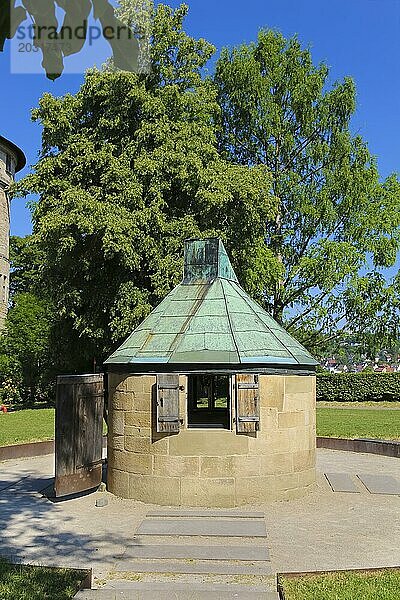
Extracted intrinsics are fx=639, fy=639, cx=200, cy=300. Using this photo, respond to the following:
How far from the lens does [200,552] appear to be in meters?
6.96

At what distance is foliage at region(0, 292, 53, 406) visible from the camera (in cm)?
3155

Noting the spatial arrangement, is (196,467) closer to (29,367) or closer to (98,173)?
(98,173)

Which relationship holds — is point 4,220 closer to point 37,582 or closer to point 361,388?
point 361,388

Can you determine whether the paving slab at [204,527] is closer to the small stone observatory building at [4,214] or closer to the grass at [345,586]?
the grass at [345,586]

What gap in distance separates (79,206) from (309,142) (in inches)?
571

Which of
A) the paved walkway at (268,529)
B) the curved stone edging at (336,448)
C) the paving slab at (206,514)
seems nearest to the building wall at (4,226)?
the curved stone edging at (336,448)

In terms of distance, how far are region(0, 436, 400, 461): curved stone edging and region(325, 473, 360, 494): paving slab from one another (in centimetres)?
310

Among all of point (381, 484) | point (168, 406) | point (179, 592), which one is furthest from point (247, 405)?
point (179, 592)

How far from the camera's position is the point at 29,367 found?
106ft

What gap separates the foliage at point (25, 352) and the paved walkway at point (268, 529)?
20.9m

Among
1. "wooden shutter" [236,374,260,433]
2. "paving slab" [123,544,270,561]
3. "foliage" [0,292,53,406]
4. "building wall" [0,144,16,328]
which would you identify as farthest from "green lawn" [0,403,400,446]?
"building wall" [0,144,16,328]

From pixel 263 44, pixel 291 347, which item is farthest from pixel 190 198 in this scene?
pixel 291 347

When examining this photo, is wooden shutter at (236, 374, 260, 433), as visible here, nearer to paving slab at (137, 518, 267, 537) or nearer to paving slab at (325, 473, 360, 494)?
paving slab at (137, 518, 267, 537)

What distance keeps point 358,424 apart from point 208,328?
12048 mm
